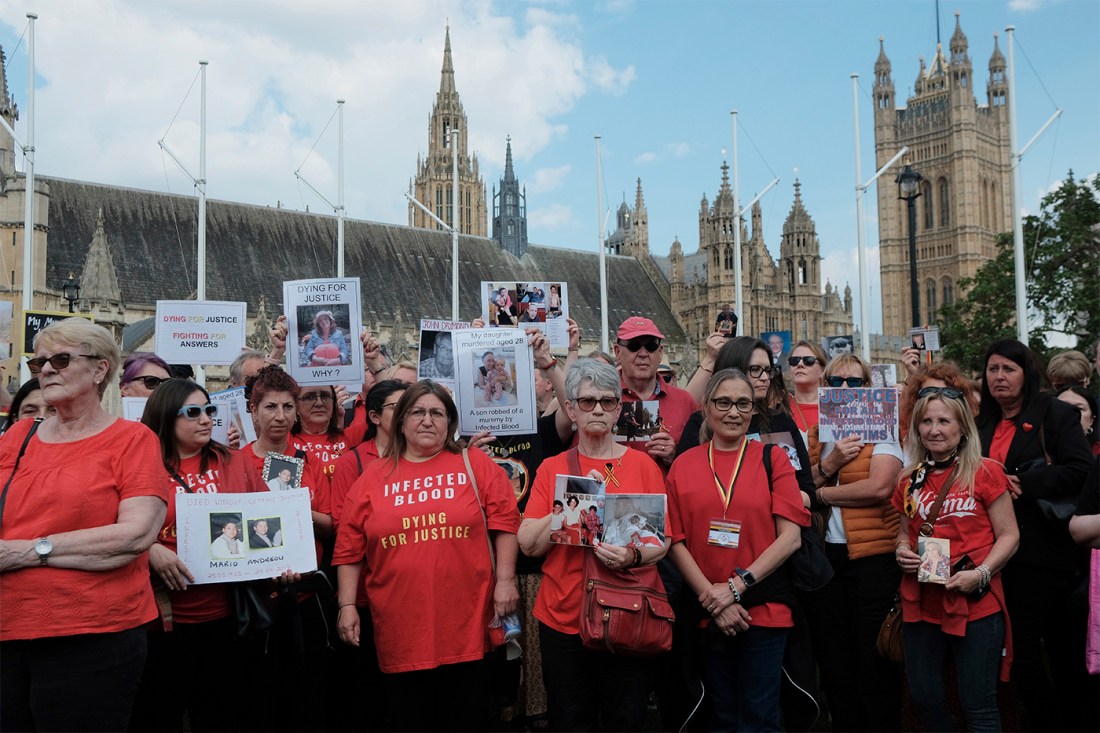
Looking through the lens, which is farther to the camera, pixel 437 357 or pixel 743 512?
pixel 437 357

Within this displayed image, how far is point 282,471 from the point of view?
4598 mm

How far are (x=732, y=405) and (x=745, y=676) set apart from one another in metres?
1.25

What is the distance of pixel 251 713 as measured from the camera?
450 cm

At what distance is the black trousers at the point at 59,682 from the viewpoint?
3.27 metres

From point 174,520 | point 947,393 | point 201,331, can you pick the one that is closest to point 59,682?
point 174,520

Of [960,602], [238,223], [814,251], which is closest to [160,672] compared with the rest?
[960,602]

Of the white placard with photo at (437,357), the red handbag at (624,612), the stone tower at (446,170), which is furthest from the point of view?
the stone tower at (446,170)

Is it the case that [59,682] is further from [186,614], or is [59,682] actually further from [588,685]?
[588,685]

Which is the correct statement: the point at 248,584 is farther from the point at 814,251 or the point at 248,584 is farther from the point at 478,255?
the point at 814,251

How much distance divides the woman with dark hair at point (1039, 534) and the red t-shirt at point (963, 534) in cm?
36

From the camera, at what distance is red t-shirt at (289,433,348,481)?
5134mm

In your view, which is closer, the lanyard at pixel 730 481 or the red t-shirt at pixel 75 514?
the red t-shirt at pixel 75 514

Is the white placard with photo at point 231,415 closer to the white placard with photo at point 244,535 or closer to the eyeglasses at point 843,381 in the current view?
the white placard with photo at point 244,535

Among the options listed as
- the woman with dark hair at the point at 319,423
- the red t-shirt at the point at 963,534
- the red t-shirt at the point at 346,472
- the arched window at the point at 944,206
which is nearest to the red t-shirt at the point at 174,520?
the red t-shirt at the point at 346,472
